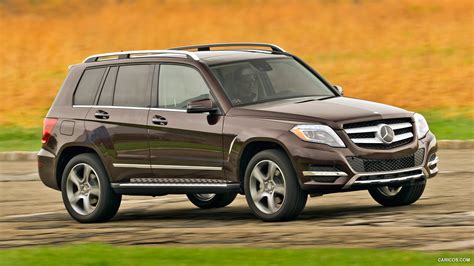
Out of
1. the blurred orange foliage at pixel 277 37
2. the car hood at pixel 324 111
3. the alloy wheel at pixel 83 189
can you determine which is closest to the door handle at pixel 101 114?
the alloy wheel at pixel 83 189

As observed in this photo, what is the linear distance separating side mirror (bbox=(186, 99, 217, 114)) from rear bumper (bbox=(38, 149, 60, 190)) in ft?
8.08

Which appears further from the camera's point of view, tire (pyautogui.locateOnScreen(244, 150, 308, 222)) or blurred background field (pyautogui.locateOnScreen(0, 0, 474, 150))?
blurred background field (pyautogui.locateOnScreen(0, 0, 474, 150))

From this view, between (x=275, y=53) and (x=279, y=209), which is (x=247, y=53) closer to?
(x=275, y=53)

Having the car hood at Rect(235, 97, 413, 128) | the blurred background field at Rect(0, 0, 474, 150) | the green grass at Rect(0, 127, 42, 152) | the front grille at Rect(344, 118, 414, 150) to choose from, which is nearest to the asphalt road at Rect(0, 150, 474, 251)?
the front grille at Rect(344, 118, 414, 150)

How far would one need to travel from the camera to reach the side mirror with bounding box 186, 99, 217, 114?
1343 centimetres

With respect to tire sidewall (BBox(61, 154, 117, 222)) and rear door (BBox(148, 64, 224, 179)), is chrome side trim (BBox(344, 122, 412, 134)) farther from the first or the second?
tire sidewall (BBox(61, 154, 117, 222))

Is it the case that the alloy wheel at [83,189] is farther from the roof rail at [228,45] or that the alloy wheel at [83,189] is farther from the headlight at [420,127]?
the headlight at [420,127]

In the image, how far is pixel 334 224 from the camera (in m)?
12.8

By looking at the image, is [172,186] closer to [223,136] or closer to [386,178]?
[223,136]

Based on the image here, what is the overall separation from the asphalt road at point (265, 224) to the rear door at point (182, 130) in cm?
62

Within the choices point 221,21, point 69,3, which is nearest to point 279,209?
point 221,21

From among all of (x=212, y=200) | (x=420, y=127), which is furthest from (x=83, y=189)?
(x=420, y=127)

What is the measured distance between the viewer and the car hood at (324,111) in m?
12.9

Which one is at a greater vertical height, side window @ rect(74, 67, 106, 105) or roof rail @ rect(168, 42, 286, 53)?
roof rail @ rect(168, 42, 286, 53)
